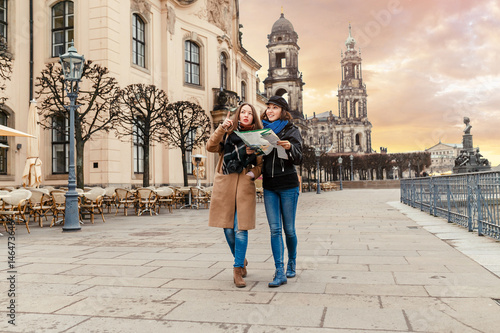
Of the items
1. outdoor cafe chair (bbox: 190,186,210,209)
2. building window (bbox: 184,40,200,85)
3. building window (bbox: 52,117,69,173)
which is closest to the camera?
outdoor cafe chair (bbox: 190,186,210,209)

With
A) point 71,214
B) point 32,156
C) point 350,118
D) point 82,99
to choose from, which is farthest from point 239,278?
point 350,118

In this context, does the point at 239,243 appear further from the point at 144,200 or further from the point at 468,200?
the point at 144,200

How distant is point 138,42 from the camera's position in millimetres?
21250

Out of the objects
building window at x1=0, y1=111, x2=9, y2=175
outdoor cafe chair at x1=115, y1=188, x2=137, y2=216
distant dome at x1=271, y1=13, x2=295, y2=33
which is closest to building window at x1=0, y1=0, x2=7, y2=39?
building window at x1=0, y1=111, x2=9, y2=175

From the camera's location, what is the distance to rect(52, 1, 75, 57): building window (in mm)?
18719

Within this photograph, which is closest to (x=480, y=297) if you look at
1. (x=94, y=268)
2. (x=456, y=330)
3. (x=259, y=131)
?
(x=456, y=330)

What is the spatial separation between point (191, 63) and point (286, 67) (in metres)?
40.3

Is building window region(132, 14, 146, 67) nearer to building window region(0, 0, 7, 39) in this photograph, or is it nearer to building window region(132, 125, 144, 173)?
building window region(132, 125, 144, 173)

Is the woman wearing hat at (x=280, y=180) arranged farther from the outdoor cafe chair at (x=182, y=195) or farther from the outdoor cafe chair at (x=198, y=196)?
the outdoor cafe chair at (x=182, y=195)

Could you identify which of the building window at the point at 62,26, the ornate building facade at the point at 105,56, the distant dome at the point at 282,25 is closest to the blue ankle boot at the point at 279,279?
the ornate building facade at the point at 105,56

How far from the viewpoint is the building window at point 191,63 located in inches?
1006

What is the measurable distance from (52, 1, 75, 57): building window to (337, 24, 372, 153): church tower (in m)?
98.1

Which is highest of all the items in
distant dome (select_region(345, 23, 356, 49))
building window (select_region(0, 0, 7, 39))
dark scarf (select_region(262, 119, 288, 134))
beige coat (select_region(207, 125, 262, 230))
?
distant dome (select_region(345, 23, 356, 49))

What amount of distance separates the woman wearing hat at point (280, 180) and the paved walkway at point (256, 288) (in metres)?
0.42
